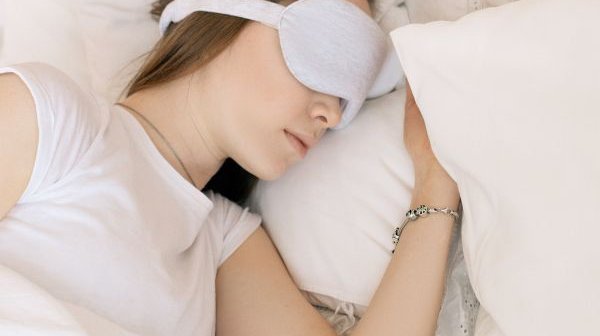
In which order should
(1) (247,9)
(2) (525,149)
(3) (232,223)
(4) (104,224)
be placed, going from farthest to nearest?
(3) (232,223) < (1) (247,9) < (4) (104,224) < (2) (525,149)

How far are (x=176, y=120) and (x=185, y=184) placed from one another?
0.11 m

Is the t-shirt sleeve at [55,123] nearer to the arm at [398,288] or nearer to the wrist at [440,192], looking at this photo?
the arm at [398,288]

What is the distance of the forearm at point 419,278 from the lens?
906 millimetres

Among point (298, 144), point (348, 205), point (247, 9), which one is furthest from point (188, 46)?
point (348, 205)

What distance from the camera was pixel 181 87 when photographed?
1073 millimetres

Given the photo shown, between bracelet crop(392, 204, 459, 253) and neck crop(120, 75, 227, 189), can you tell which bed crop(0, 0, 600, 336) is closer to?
bracelet crop(392, 204, 459, 253)

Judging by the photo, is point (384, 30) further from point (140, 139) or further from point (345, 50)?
point (140, 139)

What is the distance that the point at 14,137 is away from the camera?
2.70ft

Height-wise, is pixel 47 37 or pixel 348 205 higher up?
pixel 47 37

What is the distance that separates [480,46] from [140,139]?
1.75 feet

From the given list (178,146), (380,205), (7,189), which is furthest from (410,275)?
(7,189)

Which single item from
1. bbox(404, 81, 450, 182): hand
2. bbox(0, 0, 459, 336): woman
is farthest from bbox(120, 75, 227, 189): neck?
bbox(404, 81, 450, 182): hand

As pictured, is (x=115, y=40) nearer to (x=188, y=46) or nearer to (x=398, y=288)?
(x=188, y=46)

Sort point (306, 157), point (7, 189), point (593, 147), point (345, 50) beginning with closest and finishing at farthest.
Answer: point (593, 147), point (7, 189), point (345, 50), point (306, 157)
